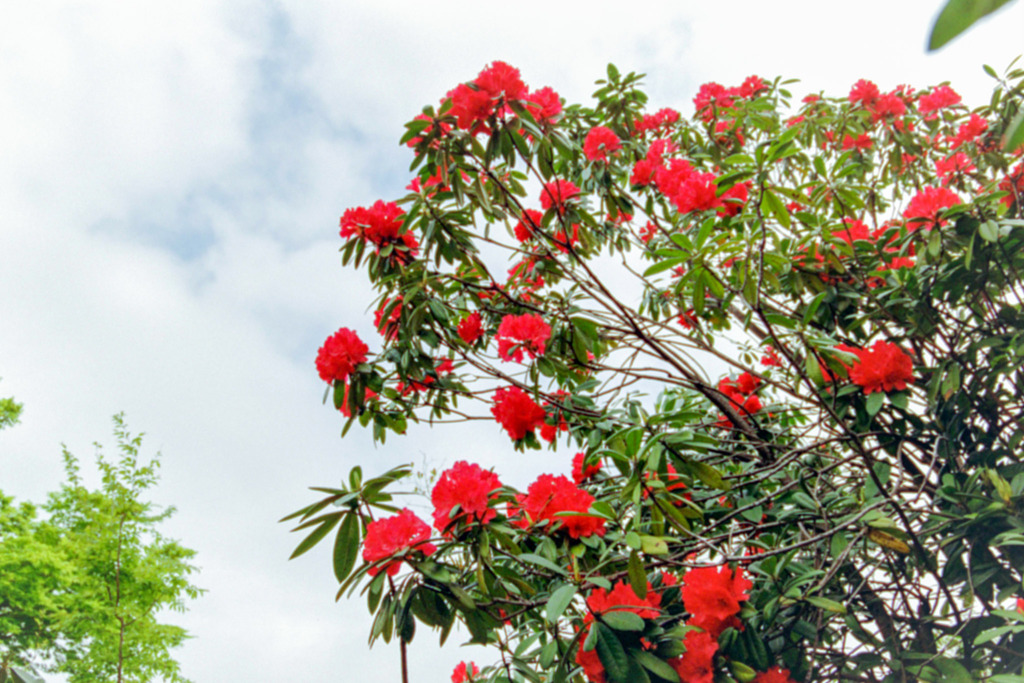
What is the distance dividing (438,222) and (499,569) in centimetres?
112

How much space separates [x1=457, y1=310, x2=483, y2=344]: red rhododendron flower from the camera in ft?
7.93

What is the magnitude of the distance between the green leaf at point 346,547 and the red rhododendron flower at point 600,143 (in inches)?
70.5

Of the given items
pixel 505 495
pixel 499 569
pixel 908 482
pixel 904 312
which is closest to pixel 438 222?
pixel 505 495

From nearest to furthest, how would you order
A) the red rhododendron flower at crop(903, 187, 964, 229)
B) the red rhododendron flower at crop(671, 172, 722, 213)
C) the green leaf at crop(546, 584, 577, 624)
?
the green leaf at crop(546, 584, 577, 624)
the red rhododendron flower at crop(903, 187, 964, 229)
the red rhododendron flower at crop(671, 172, 722, 213)

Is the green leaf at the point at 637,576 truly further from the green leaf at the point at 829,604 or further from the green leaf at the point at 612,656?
the green leaf at the point at 829,604

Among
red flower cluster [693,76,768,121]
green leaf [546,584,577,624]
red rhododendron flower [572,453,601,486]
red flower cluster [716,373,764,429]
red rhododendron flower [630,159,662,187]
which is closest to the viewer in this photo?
green leaf [546,584,577,624]

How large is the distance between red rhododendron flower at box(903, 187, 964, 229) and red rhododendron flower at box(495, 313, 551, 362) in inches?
45.3

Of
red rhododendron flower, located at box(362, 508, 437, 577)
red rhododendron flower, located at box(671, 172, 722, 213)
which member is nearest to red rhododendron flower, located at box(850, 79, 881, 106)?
red rhododendron flower, located at box(671, 172, 722, 213)

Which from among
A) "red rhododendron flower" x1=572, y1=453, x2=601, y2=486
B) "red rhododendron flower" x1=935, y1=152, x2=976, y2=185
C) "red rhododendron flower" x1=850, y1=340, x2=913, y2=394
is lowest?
"red rhododendron flower" x1=850, y1=340, x2=913, y2=394

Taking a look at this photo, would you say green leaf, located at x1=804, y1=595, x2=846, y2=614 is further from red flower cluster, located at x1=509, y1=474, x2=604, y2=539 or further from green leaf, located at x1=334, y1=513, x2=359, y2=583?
green leaf, located at x1=334, y1=513, x2=359, y2=583

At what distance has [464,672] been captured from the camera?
2201mm

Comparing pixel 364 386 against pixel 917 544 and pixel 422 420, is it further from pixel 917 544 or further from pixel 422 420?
pixel 917 544

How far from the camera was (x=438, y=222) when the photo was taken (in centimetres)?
198

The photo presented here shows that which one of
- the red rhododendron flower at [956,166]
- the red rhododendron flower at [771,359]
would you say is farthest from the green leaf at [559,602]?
the red rhododendron flower at [956,166]
